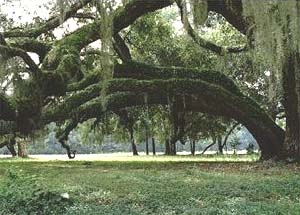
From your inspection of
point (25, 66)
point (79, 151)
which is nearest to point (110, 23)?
point (25, 66)

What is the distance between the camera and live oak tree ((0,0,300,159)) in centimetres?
1311

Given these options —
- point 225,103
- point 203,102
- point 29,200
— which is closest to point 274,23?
point 29,200

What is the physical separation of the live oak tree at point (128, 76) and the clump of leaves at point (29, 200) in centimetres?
487

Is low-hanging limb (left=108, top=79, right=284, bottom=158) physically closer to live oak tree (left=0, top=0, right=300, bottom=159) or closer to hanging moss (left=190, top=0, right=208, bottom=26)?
live oak tree (left=0, top=0, right=300, bottom=159)

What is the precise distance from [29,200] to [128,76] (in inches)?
437

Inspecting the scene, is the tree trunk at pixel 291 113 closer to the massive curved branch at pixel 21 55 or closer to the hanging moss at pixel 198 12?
the hanging moss at pixel 198 12

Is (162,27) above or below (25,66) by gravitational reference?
above

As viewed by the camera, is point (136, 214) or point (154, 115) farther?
point (154, 115)

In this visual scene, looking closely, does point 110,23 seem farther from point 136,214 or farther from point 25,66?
point 136,214

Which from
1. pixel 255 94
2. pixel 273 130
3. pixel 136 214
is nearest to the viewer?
pixel 136 214

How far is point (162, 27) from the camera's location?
23.5 m

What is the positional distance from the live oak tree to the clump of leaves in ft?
16.0

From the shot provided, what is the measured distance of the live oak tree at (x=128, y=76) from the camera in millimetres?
13109

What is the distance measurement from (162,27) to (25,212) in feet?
56.2
